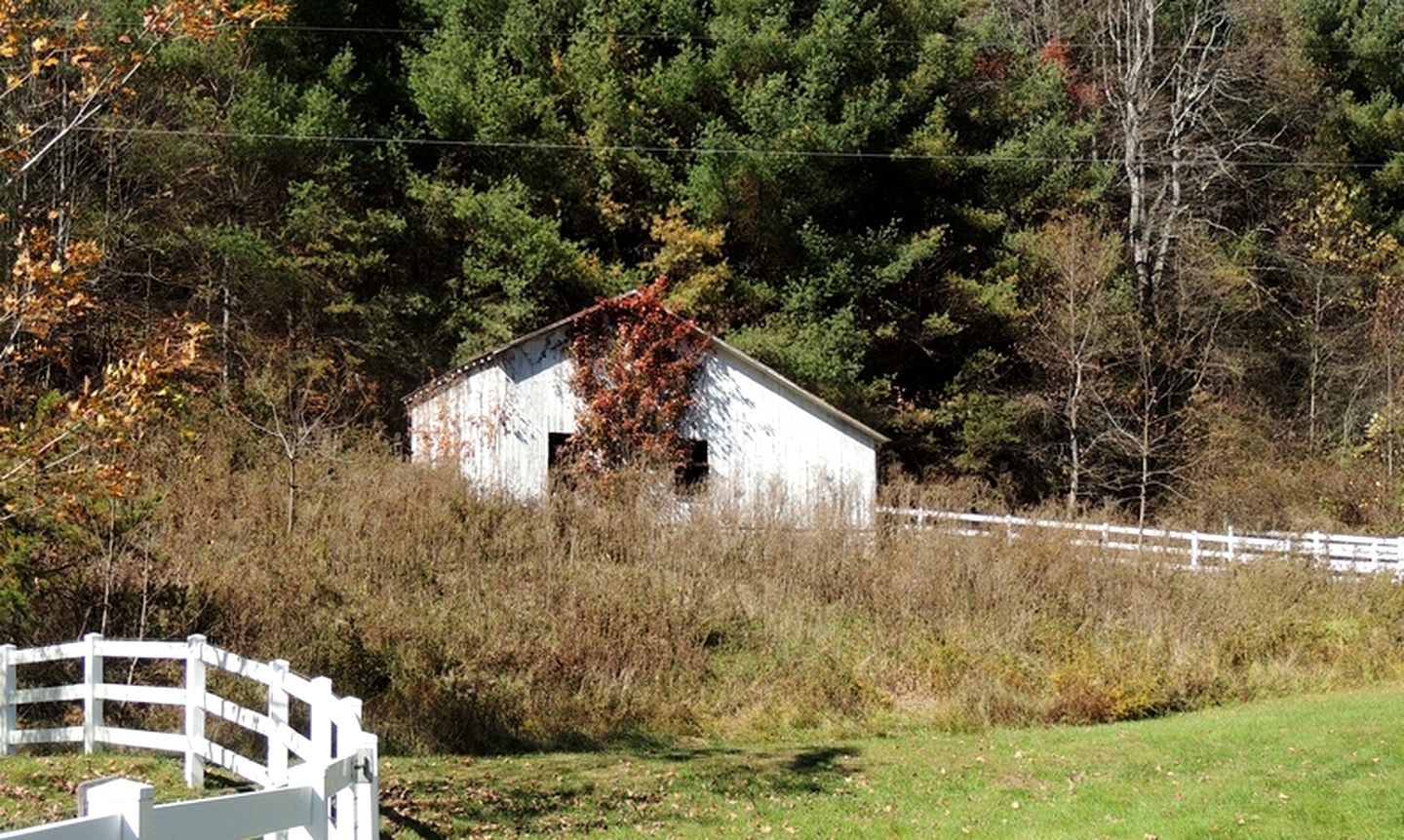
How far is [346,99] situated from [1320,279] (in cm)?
2762

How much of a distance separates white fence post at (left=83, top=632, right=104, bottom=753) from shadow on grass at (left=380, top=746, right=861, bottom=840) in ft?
8.18

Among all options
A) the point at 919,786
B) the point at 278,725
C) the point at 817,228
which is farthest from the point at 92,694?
the point at 817,228

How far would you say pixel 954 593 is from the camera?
70.7 ft

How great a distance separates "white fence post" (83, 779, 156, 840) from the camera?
436cm

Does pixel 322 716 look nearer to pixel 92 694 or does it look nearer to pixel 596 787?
pixel 92 694

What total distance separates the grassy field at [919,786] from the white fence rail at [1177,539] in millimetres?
6879

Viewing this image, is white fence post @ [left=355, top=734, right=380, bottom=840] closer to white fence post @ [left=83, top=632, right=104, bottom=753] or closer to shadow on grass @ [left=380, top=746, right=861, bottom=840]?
shadow on grass @ [left=380, top=746, right=861, bottom=840]

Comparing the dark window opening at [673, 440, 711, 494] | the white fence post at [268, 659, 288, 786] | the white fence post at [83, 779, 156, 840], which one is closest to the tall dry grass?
the dark window opening at [673, 440, 711, 494]

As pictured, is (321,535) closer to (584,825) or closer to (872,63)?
(584,825)

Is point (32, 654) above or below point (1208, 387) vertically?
below

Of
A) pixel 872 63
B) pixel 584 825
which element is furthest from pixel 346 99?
pixel 584 825

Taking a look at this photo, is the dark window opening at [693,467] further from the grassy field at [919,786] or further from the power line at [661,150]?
the grassy field at [919,786]

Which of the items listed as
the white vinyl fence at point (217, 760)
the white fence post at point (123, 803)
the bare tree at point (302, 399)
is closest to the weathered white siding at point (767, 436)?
the bare tree at point (302, 399)

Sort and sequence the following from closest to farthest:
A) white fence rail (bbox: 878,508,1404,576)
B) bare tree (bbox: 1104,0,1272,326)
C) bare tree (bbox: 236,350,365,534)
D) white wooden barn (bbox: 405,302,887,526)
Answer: white fence rail (bbox: 878,508,1404,576) < bare tree (bbox: 236,350,365,534) < white wooden barn (bbox: 405,302,887,526) < bare tree (bbox: 1104,0,1272,326)
